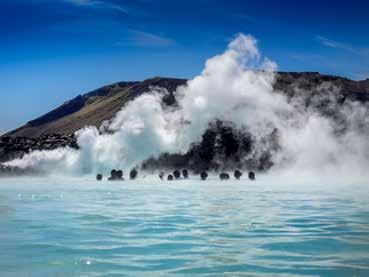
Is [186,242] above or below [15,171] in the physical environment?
below

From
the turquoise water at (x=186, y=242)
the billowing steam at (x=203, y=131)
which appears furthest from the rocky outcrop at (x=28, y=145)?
the turquoise water at (x=186, y=242)

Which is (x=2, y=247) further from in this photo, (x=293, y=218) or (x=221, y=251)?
(x=293, y=218)

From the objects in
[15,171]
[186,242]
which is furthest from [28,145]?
[186,242]

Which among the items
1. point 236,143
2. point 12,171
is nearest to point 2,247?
point 236,143

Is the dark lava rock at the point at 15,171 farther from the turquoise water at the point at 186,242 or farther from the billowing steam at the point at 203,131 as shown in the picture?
the turquoise water at the point at 186,242

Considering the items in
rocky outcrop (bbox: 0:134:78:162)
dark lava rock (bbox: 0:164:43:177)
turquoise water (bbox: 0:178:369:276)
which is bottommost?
turquoise water (bbox: 0:178:369:276)

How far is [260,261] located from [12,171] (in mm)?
105354

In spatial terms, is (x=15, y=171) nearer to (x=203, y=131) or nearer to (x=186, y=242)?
(x=203, y=131)

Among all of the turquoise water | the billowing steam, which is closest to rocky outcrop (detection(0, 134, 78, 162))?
the billowing steam

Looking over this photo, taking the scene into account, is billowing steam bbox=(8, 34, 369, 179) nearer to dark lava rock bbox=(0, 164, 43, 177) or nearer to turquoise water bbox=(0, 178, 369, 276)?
dark lava rock bbox=(0, 164, 43, 177)

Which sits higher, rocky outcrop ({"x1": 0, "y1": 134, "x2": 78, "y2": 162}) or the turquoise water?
rocky outcrop ({"x1": 0, "y1": 134, "x2": 78, "y2": 162})

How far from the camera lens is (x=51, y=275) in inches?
539

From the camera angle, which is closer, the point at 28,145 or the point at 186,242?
the point at 186,242

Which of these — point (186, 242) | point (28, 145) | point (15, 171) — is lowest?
point (186, 242)
